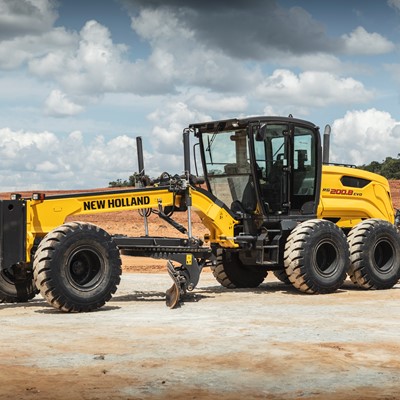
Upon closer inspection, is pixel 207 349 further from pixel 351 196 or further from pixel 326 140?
pixel 351 196

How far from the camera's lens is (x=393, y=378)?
293 inches

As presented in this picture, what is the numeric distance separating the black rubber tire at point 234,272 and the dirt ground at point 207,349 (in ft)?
6.83

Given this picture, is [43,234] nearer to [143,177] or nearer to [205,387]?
[143,177]

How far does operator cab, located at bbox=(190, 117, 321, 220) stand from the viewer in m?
15.2

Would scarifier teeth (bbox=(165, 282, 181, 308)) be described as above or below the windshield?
below

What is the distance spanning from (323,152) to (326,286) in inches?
115

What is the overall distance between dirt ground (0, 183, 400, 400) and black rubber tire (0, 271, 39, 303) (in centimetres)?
29

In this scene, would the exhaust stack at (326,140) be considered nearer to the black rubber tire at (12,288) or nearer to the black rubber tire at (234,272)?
the black rubber tire at (234,272)

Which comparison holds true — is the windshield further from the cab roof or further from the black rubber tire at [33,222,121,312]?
the black rubber tire at [33,222,121,312]

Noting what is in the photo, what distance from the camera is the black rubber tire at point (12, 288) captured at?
13.7 metres

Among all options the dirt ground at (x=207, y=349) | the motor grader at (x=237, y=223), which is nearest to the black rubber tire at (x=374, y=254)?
the motor grader at (x=237, y=223)

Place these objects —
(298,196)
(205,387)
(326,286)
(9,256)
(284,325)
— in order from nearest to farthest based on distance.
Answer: (205,387)
(284,325)
(9,256)
(326,286)
(298,196)

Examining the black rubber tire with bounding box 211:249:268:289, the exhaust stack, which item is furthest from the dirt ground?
the exhaust stack

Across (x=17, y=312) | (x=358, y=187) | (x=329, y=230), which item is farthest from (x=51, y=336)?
(x=358, y=187)
